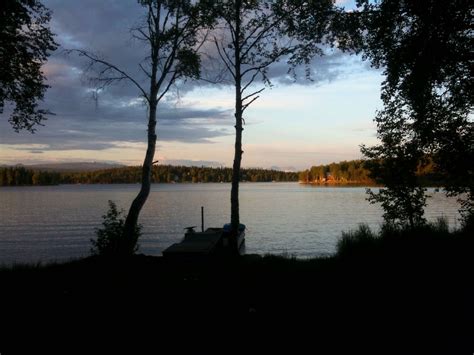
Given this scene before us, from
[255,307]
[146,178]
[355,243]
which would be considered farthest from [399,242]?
[146,178]

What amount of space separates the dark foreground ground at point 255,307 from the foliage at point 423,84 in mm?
5230

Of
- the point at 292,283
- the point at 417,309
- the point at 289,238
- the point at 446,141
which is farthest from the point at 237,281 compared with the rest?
the point at 289,238

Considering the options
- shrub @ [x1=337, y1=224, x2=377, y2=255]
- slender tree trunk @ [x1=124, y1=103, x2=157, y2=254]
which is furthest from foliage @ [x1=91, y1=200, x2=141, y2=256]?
shrub @ [x1=337, y1=224, x2=377, y2=255]

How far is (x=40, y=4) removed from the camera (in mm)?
13781

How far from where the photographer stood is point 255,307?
8047 millimetres

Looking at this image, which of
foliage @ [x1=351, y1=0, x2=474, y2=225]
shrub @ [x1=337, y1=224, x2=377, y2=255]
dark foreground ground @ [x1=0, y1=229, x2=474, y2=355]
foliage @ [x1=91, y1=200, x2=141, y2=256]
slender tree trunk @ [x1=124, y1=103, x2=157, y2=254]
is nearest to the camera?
dark foreground ground @ [x1=0, y1=229, x2=474, y2=355]

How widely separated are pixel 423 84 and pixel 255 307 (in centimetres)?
962

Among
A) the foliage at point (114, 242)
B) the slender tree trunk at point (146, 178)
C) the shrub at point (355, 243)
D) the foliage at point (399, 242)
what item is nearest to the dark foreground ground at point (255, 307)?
the foliage at point (399, 242)

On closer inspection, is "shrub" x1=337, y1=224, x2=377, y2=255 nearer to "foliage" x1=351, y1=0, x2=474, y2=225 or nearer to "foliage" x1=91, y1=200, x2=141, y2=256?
"foliage" x1=351, y1=0, x2=474, y2=225

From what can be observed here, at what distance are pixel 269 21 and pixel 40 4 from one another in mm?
8806

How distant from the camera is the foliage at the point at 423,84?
1185cm

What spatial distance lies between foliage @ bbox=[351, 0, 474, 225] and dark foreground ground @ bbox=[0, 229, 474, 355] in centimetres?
523

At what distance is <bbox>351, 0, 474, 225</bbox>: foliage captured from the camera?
11852 millimetres

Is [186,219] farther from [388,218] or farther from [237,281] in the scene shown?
[237,281]
